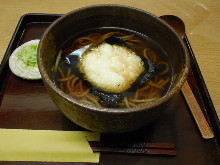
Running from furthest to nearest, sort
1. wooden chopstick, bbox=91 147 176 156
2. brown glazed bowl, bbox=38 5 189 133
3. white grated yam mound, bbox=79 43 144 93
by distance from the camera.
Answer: white grated yam mound, bbox=79 43 144 93 < wooden chopstick, bbox=91 147 176 156 < brown glazed bowl, bbox=38 5 189 133

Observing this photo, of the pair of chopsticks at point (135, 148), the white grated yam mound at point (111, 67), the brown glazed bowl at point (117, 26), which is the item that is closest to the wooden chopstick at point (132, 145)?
the pair of chopsticks at point (135, 148)

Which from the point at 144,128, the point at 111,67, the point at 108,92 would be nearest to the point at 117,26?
the point at 111,67

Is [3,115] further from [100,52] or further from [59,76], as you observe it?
[100,52]

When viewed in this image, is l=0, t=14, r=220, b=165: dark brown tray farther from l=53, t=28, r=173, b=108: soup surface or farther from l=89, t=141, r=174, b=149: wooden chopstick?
l=53, t=28, r=173, b=108: soup surface

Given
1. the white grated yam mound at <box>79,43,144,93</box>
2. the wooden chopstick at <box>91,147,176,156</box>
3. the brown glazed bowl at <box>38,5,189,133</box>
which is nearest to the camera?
the brown glazed bowl at <box>38,5,189,133</box>

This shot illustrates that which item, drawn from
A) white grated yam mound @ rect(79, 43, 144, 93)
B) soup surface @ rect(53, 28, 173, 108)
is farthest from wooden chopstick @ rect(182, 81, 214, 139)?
white grated yam mound @ rect(79, 43, 144, 93)

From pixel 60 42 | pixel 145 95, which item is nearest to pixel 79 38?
pixel 60 42

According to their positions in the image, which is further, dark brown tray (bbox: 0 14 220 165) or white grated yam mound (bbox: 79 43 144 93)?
white grated yam mound (bbox: 79 43 144 93)

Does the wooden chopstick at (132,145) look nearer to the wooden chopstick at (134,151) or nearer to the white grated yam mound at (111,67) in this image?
the wooden chopstick at (134,151)
